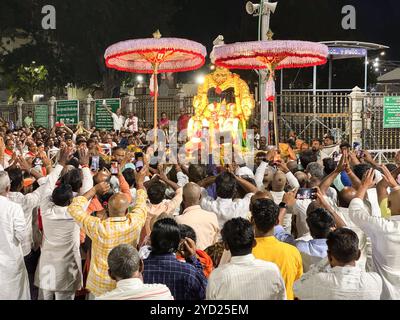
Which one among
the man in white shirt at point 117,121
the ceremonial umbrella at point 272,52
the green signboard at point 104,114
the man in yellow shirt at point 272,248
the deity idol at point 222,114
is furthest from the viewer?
the green signboard at point 104,114

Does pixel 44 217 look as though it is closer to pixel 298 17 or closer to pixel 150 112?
pixel 150 112

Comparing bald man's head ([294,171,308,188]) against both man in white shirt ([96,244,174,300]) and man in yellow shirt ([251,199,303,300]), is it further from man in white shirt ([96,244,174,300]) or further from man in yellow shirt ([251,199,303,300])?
man in white shirt ([96,244,174,300])

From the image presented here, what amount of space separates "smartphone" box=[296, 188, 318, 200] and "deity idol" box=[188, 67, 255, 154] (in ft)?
28.3

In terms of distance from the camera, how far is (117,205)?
14.8ft

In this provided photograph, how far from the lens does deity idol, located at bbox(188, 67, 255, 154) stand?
1430 cm

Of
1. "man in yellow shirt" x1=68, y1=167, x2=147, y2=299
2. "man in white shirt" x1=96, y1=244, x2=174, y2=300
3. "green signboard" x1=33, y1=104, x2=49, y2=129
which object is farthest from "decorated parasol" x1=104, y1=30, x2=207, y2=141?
"green signboard" x1=33, y1=104, x2=49, y2=129

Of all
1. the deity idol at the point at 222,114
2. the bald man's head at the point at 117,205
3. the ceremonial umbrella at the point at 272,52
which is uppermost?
the ceremonial umbrella at the point at 272,52

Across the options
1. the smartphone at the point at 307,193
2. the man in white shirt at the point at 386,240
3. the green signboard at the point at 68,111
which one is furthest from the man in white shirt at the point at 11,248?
the green signboard at the point at 68,111

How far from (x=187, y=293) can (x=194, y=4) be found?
124ft

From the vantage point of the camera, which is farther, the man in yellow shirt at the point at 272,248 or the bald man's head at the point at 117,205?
the bald man's head at the point at 117,205

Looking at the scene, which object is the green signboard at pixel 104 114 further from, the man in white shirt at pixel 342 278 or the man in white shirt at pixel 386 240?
the man in white shirt at pixel 342 278

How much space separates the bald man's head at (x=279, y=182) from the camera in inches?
242

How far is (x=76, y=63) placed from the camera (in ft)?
117

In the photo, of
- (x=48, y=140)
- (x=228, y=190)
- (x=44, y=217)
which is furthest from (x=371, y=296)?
(x=48, y=140)
